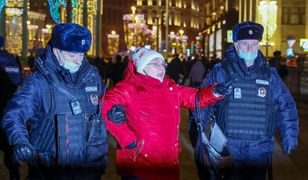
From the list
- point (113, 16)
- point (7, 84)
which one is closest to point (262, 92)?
point (7, 84)

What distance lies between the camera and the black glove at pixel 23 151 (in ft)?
12.5

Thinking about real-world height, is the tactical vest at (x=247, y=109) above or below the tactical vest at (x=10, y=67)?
below

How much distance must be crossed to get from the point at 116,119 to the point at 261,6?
41.4 m

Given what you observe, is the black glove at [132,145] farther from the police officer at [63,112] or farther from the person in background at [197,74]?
the person in background at [197,74]

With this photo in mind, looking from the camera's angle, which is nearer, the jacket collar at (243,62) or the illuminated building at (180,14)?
the jacket collar at (243,62)

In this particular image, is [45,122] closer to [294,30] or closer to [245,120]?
[245,120]

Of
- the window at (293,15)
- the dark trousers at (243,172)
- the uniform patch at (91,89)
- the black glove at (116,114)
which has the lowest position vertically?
the dark trousers at (243,172)

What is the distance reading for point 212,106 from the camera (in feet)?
17.7

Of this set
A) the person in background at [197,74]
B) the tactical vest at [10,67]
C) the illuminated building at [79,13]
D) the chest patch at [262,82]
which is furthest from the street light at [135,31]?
the chest patch at [262,82]

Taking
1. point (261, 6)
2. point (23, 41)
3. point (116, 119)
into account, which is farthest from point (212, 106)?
point (261, 6)

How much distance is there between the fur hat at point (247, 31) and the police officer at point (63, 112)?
1.55 m

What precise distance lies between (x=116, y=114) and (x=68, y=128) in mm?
488

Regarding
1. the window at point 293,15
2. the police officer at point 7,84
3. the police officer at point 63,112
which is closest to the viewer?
the police officer at point 63,112

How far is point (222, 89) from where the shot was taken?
4977 millimetres
